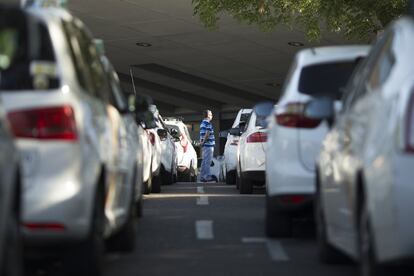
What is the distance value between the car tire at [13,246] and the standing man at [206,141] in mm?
18546

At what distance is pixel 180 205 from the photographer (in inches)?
604

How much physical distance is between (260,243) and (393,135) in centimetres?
487

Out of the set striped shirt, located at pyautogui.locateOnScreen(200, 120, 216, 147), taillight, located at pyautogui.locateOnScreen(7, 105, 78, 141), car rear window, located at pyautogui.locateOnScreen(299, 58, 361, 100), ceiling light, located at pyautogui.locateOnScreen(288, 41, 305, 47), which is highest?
ceiling light, located at pyautogui.locateOnScreen(288, 41, 305, 47)

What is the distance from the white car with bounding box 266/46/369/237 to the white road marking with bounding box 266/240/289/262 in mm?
311

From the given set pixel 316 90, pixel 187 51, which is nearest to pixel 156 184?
pixel 316 90

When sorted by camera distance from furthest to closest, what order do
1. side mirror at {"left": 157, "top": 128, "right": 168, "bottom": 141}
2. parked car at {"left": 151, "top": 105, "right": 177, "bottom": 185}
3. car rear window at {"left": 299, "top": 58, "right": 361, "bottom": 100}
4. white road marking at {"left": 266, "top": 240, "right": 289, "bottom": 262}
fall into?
parked car at {"left": 151, "top": 105, "right": 177, "bottom": 185} → side mirror at {"left": 157, "top": 128, "right": 168, "bottom": 141} → car rear window at {"left": 299, "top": 58, "right": 361, "bottom": 100} → white road marking at {"left": 266, "top": 240, "right": 289, "bottom": 262}

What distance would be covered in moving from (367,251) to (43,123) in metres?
2.09

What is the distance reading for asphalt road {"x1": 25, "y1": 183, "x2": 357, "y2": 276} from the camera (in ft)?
29.3

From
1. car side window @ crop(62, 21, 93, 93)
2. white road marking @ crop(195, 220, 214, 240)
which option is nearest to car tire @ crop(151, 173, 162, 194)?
white road marking @ crop(195, 220, 214, 240)

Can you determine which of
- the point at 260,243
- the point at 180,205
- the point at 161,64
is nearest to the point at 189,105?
the point at 161,64

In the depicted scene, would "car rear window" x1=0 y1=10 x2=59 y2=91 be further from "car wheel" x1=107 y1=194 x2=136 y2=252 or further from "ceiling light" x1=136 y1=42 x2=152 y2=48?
"ceiling light" x1=136 y1=42 x2=152 y2=48

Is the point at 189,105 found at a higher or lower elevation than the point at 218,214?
higher

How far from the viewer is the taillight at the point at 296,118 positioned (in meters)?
10.2

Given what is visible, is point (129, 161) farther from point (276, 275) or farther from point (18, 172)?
point (18, 172)
